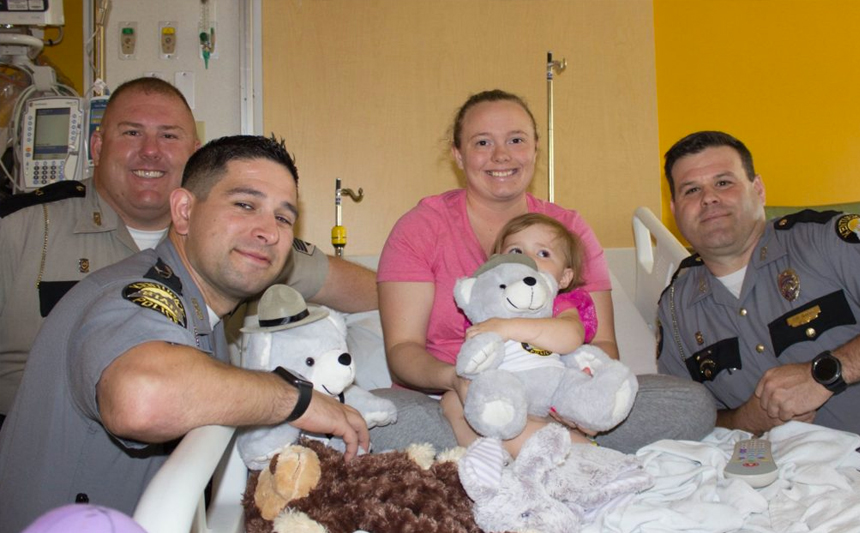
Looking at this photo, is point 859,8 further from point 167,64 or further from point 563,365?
point 167,64

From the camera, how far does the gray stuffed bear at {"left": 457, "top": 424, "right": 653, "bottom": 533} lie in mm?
1333

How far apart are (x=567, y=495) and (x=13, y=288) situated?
179cm

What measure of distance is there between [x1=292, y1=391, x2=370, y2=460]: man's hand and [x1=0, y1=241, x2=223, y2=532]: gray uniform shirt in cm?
25

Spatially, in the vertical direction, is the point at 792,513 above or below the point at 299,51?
below

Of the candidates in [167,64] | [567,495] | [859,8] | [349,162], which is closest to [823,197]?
[859,8]

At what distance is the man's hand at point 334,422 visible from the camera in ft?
4.85

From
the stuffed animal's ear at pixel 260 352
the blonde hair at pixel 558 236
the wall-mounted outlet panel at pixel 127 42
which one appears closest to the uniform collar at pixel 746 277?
the blonde hair at pixel 558 236

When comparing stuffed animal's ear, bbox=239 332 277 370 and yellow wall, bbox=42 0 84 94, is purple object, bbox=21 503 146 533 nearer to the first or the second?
stuffed animal's ear, bbox=239 332 277 370

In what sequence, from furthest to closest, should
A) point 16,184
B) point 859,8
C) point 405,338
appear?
point 859,8
point 16,184
point 405,338

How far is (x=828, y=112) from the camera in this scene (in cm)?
377

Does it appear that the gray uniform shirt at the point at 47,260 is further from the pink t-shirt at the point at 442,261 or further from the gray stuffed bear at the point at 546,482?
the gray stuffed bear at the point at 546,482

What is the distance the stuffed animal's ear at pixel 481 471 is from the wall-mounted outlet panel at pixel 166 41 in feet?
10.4

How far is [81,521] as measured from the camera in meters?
0.75

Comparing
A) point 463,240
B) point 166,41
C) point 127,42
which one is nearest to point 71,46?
point 127,42
